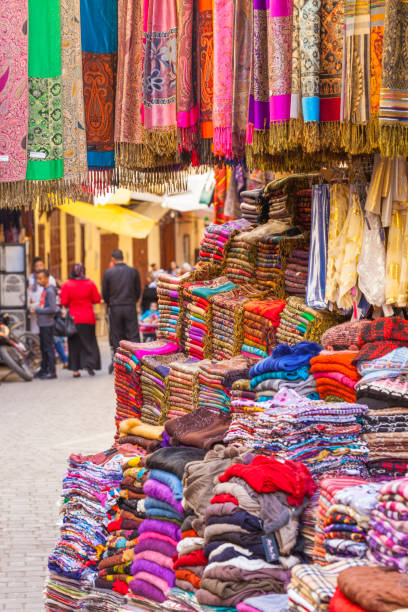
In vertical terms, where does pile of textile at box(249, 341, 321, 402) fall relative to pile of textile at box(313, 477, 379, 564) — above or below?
above

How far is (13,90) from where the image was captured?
544 centimetres

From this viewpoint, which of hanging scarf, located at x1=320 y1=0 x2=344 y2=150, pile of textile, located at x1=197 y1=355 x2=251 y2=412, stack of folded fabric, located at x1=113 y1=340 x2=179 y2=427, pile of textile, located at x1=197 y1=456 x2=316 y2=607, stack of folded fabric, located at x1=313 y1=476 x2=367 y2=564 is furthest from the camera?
stack of folded fabric, located at x1=113 y1=340 x2=179 y2=427

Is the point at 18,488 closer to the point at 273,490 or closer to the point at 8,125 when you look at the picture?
the point at 8,125

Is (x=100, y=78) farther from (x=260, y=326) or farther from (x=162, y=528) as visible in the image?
(x=162, y=528)

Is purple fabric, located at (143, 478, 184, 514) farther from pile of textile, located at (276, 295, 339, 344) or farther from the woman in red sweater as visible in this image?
the woman in red sweater

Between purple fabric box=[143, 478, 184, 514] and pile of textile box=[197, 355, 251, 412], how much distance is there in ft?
2.13

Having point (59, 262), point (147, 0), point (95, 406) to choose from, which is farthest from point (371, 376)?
point (59, 262)

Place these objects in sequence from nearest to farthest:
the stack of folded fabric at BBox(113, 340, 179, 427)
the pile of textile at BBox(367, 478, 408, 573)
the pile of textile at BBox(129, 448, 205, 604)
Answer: the pile of textile at BBox(367, 478, 408, 573) → the pile of textile at BBox(129, 448, 205, 604) → the stack of folded fabric at BBox(113, 340, 179, 427)

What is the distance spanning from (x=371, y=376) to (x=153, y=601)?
1.39 m

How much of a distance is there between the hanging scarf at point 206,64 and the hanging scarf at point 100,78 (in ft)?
2.20

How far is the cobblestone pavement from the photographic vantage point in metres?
6.14

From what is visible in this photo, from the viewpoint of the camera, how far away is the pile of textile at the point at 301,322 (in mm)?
4902

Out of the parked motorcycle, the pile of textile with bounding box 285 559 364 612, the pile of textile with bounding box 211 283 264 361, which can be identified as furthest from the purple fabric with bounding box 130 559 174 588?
the parked motorcycle

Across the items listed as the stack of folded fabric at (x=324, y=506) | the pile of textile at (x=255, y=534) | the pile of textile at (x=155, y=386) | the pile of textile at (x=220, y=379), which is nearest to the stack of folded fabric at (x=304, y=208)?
the pile of textile at (x=220, y=379)
